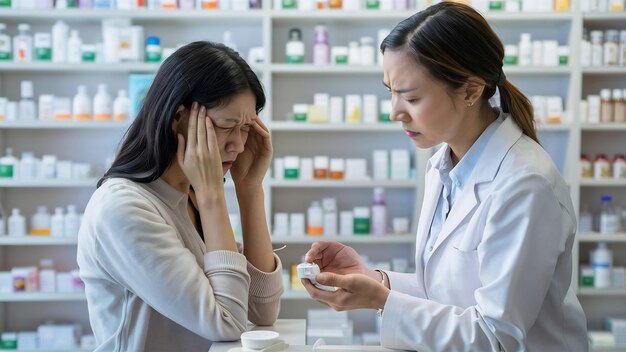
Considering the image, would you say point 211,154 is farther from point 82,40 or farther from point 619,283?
point 619,283

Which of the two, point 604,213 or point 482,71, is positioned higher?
point 482,71

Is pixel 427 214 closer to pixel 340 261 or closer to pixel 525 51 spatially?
pixel 340 261

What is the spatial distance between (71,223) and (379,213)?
185 cm

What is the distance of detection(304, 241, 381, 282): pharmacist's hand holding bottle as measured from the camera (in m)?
1.94

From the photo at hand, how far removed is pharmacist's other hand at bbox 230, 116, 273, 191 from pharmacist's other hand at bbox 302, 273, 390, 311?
593 millimetres

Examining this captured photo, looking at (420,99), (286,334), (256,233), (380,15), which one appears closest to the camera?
(420,99)

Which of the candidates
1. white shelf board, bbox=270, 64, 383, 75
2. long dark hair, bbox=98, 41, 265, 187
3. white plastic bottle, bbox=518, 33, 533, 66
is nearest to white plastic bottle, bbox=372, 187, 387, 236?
white shelf board, bbox=270, 64, 383, 75

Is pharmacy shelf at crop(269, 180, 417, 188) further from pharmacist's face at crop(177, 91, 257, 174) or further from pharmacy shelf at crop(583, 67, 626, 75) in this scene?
pharmacist's face at crop(177, 91, 257, 174)

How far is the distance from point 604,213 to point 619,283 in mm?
435

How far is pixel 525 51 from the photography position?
4.26m

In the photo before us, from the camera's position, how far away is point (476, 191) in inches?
64.3

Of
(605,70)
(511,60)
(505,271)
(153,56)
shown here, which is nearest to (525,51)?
(511,60)

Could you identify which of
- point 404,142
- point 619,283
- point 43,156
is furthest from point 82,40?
point 619,283

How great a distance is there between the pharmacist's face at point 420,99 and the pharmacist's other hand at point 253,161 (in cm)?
50
